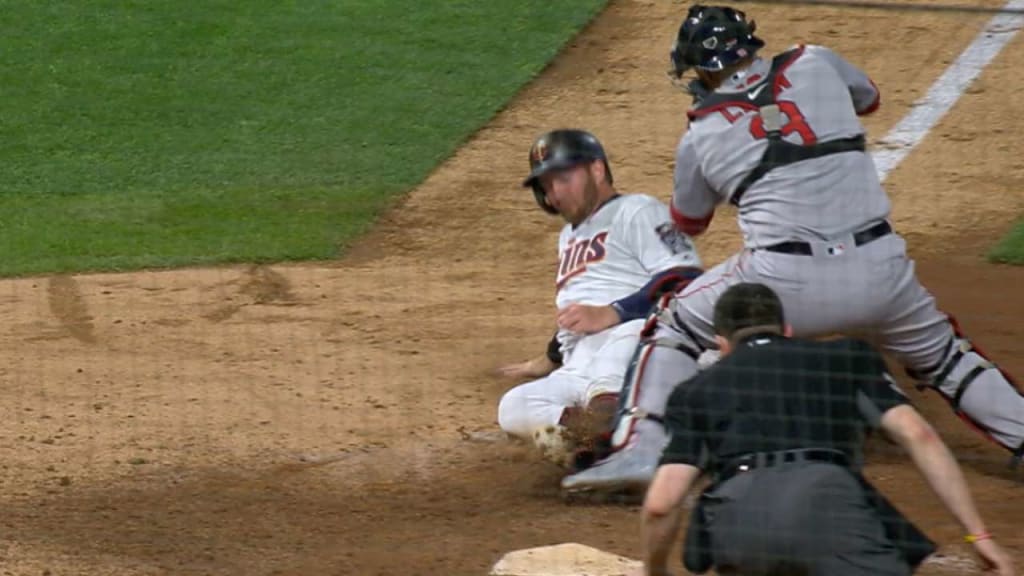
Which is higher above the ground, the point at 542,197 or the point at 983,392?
the point at 542,197

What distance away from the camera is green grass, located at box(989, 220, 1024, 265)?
8.48 meters

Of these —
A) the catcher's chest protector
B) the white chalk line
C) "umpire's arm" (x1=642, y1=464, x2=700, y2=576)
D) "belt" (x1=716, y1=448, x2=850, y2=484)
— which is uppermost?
the catcher's chest protector

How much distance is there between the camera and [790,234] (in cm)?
545

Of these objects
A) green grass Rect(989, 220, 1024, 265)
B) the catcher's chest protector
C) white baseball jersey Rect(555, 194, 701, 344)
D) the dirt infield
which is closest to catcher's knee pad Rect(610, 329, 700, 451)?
the dirt infield

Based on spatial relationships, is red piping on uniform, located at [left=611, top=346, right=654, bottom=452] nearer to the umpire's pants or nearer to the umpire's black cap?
the umpire's black cap

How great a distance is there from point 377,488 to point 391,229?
3435mm

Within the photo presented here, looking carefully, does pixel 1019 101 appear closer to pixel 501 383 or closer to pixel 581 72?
pixel 581 72

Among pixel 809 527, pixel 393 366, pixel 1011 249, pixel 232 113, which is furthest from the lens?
pixel 232 113

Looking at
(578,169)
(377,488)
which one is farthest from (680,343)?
(377,488)

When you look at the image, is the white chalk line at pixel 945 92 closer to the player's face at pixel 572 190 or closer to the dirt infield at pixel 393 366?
the dirt infield at pixel 393 366

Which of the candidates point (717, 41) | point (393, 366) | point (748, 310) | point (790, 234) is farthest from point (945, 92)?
point (748, 310)

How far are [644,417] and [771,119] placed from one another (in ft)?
3.44

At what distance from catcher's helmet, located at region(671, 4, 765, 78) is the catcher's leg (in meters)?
0.97

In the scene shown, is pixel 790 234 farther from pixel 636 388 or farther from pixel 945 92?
pixel 945 92
